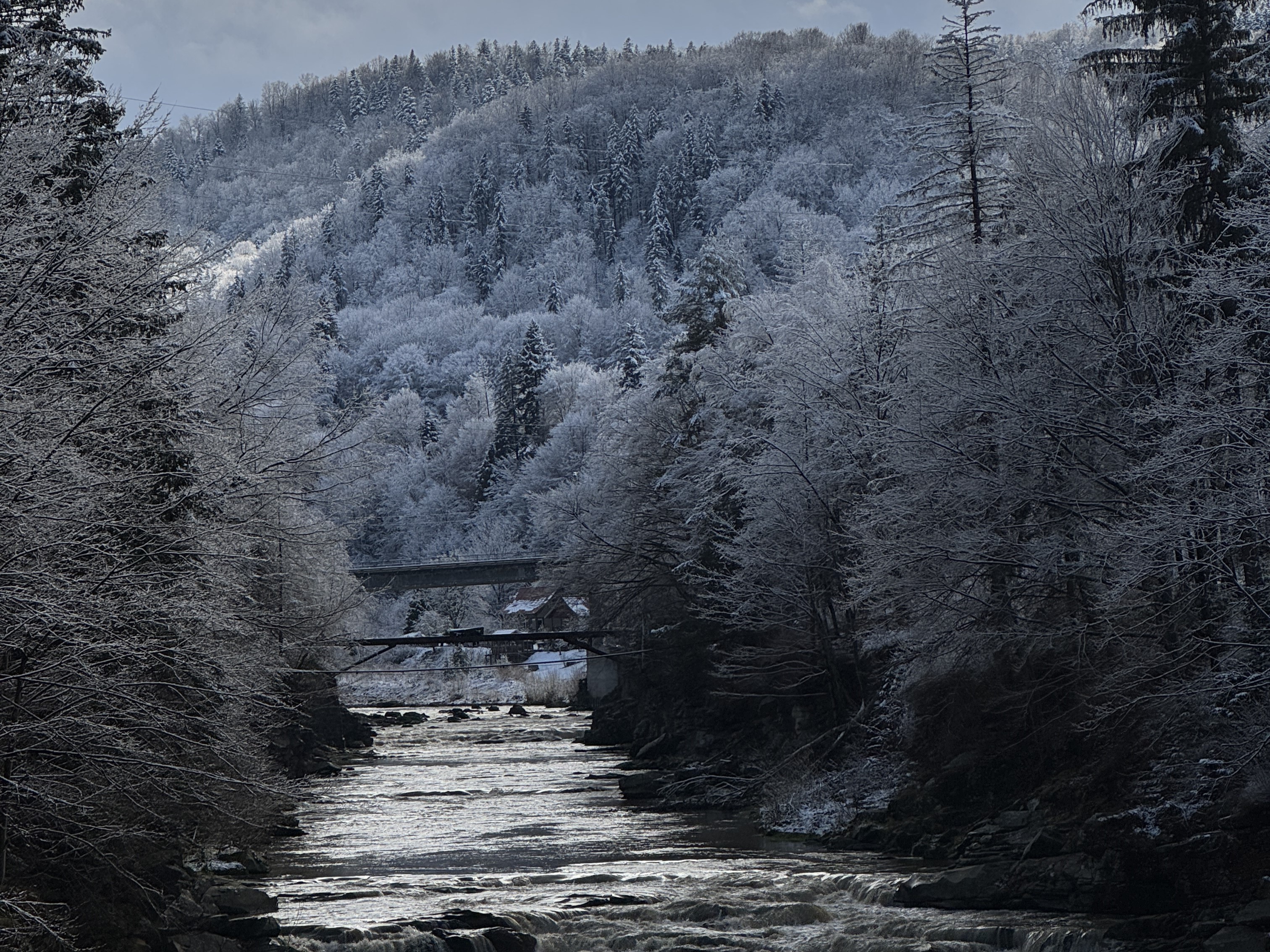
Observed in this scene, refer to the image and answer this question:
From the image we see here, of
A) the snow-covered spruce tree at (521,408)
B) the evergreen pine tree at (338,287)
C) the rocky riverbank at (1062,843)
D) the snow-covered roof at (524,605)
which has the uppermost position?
the evergreen pine tree at (338,287)

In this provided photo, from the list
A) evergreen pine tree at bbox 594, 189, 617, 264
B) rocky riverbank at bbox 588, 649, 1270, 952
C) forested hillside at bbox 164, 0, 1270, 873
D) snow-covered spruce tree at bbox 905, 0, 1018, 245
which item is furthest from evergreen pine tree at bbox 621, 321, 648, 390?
evergreen pine tree at bbox 594, 189, 617, 264

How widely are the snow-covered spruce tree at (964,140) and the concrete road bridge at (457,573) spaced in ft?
126

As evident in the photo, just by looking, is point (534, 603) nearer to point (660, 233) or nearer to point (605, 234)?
point (660, 233)

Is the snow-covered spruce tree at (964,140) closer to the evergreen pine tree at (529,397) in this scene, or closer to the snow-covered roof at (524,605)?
the snow-covered roof at (524,605)

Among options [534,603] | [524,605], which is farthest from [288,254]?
[524,605]

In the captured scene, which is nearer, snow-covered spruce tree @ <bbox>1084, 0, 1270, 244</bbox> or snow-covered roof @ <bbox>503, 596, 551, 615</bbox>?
snow-covered spruce tree @ <bbox>1084, 0, 1270, 244</bbox>

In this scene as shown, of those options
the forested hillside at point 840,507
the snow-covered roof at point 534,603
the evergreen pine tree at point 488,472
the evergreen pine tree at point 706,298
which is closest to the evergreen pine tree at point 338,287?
the evergreen pine tree at point 488,472

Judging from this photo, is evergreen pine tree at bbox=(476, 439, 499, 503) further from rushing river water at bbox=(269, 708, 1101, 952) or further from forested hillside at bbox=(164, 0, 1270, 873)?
rushing river water at bbox=(269, 708, 1101, 952)

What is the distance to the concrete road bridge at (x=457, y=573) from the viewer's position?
68.6 metres

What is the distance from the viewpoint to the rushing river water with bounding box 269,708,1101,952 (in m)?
19.1

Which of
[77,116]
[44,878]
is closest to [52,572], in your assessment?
[44,878]

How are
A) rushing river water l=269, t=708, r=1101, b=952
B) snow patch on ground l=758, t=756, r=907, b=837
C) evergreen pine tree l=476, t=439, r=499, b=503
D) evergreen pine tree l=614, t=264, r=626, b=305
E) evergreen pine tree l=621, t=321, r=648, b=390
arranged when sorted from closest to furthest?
rushing river water l=269, t=708, r=1101, b=952, snow patch on ground l=758, t=756, r=907, b=837, evergreen pine tree l=621, t=321, r=648, b=390, evergreen pine tree l=476, t=439, r=499, b=503, evergreen pine tree l=614, t=264, r=626, b=305

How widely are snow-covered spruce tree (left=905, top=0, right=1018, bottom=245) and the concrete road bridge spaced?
38.4 m

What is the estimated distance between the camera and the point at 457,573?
69938mm
